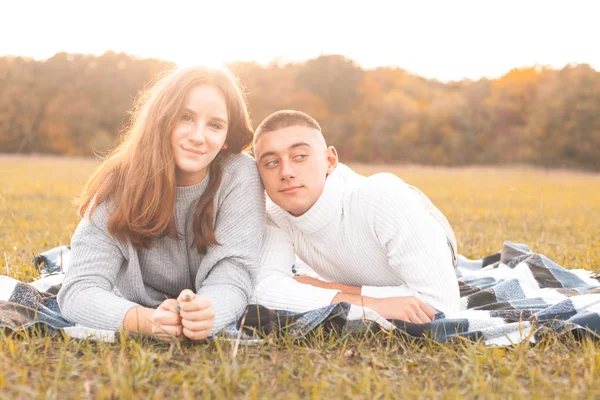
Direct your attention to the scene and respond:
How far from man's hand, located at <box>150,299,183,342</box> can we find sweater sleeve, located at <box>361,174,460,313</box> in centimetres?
113

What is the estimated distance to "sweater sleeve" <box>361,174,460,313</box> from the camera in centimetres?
280

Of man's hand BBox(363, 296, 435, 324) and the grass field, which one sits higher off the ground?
man's hand BBox(363, 296, 435, 324)

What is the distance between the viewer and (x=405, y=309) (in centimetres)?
268

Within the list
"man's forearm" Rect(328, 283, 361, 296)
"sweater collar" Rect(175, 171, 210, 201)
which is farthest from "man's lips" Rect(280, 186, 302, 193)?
"man's forearm" Rect(328, 283, 361, 296)

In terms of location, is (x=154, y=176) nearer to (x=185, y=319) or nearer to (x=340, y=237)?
(x=185, y=319)

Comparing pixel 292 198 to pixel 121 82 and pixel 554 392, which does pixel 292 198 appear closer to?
pixel 554 392

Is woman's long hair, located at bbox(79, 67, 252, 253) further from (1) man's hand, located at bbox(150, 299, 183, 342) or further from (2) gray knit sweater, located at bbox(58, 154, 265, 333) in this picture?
(1) man's hand, located at bbox(150, 299, 183, 342)

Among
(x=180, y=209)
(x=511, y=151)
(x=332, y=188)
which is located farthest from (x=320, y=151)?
(x=511, y=151)

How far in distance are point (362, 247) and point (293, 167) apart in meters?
0.60

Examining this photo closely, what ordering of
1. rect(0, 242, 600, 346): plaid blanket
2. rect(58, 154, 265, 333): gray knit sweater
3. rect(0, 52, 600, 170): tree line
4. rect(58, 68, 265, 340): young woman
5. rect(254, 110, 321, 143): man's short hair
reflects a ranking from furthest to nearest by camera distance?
rect(0, 52, 600, 170): tree line
rect(254, 110, 321, 143): man's short hair
rect(58, 68, 265, 340): young woman
rect(58, 154, 265, 333): gray knit sweater
rect(0, 242, 600, 346): plaid blanket

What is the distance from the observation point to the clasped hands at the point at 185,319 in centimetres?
232

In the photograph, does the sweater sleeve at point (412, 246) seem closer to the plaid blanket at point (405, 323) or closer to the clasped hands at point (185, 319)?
the plaid blanket at point (405, 323)

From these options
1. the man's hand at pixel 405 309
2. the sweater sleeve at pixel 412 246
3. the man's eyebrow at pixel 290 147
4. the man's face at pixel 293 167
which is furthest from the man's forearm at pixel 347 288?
the man's eyebrow at pixel 290 147

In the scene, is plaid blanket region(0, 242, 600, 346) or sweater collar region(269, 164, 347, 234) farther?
sweater collar region(269, 164, 347, 234)
